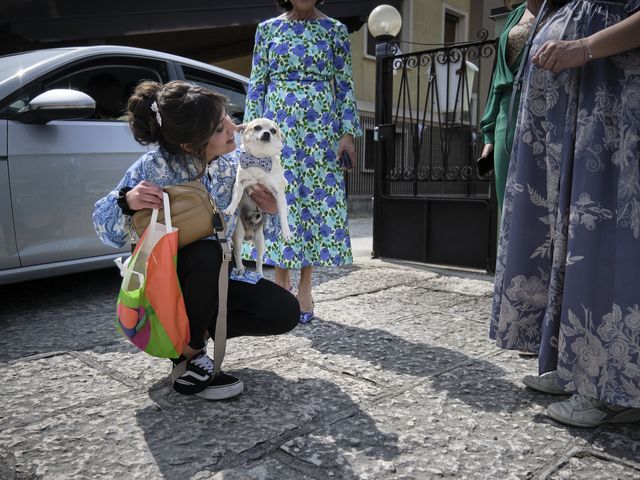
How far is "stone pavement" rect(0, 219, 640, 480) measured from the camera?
1.59m

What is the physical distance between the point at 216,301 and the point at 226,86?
2901 mm

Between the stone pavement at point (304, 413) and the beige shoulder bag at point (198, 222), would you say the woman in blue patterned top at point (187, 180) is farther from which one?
the stone pavement at point (304, 413)

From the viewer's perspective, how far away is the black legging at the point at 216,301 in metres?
1.98

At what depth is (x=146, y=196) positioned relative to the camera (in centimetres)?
186

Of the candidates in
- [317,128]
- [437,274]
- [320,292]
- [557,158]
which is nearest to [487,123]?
[557,158]

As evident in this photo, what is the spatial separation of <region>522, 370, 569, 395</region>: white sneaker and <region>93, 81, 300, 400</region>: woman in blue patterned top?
3.14 feet

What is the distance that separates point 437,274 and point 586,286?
2.94m

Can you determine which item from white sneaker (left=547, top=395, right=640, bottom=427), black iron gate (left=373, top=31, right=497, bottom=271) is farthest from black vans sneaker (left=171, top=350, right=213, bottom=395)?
black iron gate (left=373, top=31, right=497, bottom=271)

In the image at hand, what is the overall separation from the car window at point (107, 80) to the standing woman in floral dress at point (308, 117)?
121cm

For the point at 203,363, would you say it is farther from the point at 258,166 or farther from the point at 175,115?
the point at 175,115

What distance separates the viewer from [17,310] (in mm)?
3359

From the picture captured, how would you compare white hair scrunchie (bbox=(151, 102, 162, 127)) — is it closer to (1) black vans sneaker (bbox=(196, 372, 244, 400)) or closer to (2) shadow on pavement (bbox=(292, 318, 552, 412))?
(1) black vans sneaker (bbox=(196, 372, 244, 400))

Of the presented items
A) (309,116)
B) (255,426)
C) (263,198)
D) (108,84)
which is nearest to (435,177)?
(309,116)

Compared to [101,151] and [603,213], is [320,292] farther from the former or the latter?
[603,213]
